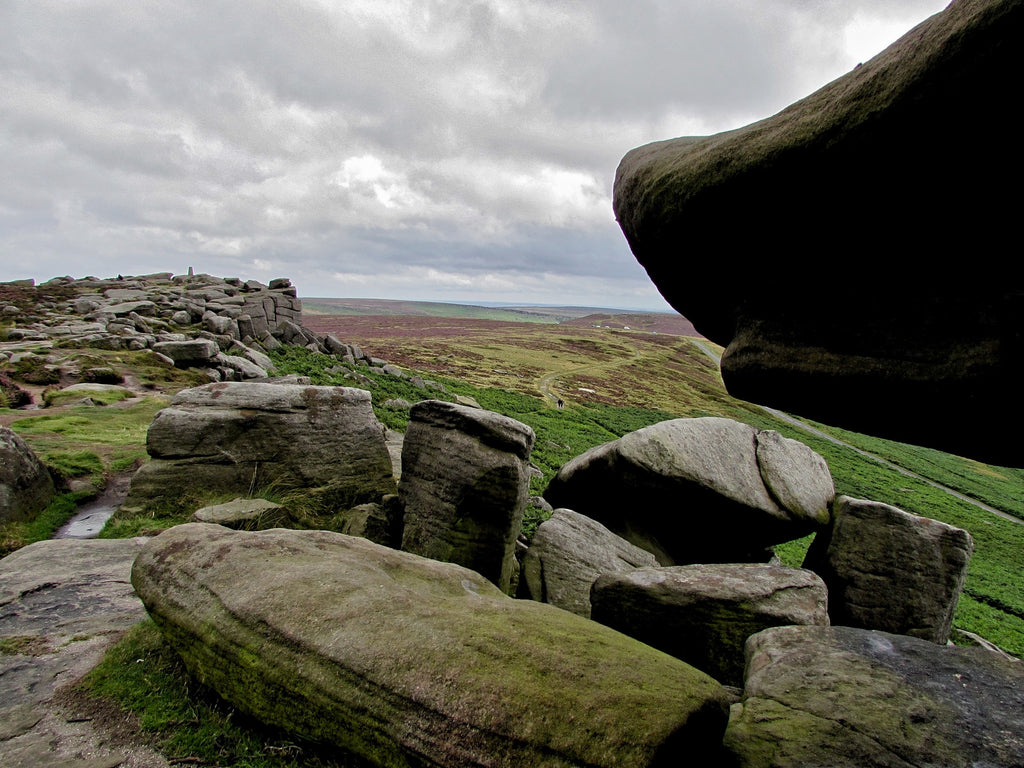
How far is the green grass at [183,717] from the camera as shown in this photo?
184 inches

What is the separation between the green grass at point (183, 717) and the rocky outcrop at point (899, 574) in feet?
38.4

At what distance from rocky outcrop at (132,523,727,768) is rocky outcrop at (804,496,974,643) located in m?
8.04

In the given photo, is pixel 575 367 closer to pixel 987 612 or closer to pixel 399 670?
pixel 987 612

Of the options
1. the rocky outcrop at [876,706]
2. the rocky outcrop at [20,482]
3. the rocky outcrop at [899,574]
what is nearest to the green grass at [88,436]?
the rocky outcrop at [20,482]

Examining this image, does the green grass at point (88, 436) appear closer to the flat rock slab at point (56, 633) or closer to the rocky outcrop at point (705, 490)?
the flat rock slab at point (56, 633)

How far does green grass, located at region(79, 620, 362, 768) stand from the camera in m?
4.67

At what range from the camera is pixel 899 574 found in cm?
1124

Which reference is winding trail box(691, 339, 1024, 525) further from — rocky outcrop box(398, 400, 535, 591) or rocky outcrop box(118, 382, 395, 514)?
rocky outcrop box(118, 382, 395, 514)

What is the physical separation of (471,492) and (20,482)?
890cm

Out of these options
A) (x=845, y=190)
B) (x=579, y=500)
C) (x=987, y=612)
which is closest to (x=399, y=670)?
(x=845, y=190)

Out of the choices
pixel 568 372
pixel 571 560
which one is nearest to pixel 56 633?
pixel 571 560

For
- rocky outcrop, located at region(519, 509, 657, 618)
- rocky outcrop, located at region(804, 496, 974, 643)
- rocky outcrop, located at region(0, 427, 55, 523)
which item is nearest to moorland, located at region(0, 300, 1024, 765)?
rocky outcrop, located at region(0, 427, 55, 523)

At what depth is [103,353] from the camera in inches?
903

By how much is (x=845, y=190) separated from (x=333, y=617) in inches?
260
